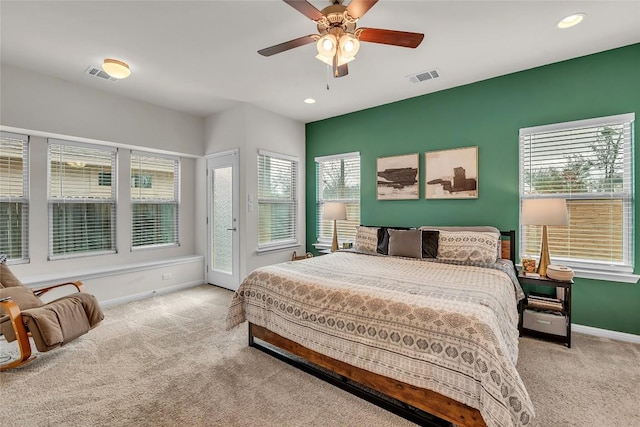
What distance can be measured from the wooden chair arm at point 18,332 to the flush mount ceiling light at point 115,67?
2346mm

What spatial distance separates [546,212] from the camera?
9.12 ft

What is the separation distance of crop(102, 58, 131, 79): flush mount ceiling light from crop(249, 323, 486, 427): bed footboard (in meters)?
3.13

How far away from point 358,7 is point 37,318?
3.36 meters

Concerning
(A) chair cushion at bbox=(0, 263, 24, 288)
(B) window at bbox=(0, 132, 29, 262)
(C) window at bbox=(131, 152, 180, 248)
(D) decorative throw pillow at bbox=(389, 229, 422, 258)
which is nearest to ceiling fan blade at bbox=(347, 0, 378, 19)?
(D) decorative throw pillow at bbox=(389, 229, 422, 258)

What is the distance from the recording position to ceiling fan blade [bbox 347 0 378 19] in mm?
1781

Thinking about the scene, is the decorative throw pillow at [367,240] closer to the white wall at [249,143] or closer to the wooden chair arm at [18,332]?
the white wall at [249,143]

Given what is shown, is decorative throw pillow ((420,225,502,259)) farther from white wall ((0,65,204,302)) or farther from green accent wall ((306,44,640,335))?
white wall ((0,65,204,302))

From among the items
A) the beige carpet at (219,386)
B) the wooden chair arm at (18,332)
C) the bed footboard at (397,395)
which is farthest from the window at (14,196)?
the bed footboard at (397,395)

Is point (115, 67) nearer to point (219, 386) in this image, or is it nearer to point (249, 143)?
point (249, 143)

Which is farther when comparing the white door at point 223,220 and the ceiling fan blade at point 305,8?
the white door at point 223,220

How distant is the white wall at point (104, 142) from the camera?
10.6 feet

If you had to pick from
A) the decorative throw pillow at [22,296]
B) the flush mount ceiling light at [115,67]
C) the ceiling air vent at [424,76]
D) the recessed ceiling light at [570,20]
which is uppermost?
the ceiling air vent at [424,76]

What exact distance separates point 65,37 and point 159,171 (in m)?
2.37

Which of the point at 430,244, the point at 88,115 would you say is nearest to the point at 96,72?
the point at 88,115
